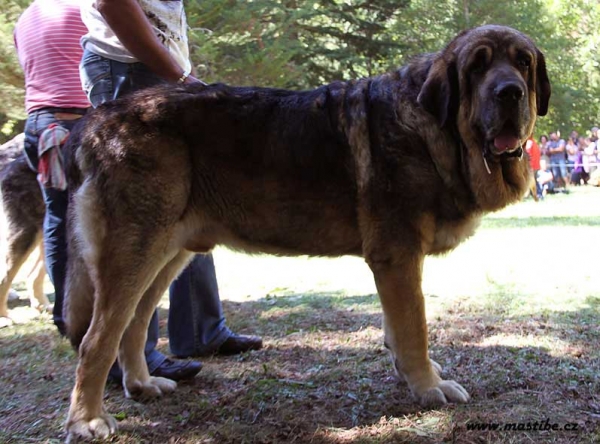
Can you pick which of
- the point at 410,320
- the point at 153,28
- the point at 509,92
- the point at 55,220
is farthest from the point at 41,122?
the point at 509,92

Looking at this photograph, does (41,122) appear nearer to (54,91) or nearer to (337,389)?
(54,91)

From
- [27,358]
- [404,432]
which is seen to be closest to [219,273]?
[27,358]

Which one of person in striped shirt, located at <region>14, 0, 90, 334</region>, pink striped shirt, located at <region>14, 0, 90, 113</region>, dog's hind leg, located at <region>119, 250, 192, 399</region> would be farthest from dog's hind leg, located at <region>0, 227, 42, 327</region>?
dog's hind leg, located at <region>119, 250, 192, 399</region>

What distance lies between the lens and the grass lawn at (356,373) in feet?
9.39

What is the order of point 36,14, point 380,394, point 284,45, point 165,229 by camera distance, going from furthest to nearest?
point 284,45 → point 36,14 → point 380,394 → point 165,229

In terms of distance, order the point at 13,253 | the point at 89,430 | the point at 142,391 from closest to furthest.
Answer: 1. the point at 89,430
2. the point at 142,391
3. the point at 13,253

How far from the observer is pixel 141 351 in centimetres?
348

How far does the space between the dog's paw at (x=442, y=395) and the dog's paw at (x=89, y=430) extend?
1.48 meters

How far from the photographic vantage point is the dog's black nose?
2.90 meters

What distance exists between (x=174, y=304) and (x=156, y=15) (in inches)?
72.3

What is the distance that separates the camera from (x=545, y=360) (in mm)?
3668

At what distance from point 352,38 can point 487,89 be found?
65.9 feet

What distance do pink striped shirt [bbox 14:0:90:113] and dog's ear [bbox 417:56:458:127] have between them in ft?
7.32

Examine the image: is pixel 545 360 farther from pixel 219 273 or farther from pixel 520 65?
pixel 219 273
